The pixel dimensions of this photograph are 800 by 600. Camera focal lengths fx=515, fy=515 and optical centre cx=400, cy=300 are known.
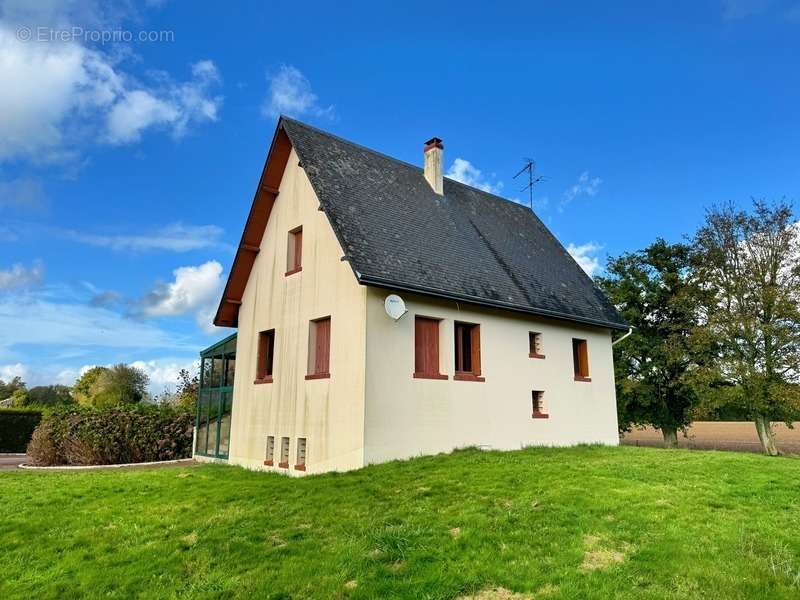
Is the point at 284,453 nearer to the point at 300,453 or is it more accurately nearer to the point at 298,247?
the point at 300,453

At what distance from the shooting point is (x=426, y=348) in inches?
496

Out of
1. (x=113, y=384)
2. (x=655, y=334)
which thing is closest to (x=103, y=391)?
(x=113, y=384)

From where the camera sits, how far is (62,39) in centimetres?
1178

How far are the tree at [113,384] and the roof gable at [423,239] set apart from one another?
2423 centimetres

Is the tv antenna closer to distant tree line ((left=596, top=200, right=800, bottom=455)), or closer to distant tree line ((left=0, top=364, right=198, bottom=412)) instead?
distant tree line ((left=596, top=200, right=800, bottom=455))

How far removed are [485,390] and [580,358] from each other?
508 centimetres

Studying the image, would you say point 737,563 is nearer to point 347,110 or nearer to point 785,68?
point 785,68

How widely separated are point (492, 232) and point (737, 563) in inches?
514

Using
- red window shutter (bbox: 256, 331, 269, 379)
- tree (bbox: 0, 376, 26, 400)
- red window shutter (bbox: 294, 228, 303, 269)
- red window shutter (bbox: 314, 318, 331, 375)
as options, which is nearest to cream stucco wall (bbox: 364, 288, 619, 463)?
red window shutter (bbox: 314, 318, 331, 375)

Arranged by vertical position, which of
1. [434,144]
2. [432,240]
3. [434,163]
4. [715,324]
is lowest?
[715,324]

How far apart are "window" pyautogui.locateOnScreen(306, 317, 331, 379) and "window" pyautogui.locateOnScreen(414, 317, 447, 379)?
2.19 meters

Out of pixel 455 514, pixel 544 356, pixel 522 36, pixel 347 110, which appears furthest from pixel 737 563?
pixel 347 110

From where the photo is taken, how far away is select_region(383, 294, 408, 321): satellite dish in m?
11.4

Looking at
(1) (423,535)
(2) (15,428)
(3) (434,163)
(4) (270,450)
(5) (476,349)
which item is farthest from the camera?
(2) (15,428)
